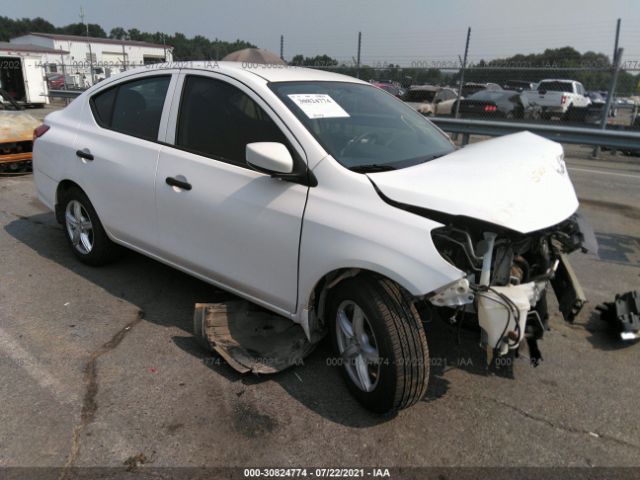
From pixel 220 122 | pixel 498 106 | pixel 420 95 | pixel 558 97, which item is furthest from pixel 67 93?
pixel 558 97

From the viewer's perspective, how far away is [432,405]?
113 inches

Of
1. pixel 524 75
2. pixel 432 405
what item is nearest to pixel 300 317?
pixel 432 405

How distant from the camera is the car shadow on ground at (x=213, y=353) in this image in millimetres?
2914

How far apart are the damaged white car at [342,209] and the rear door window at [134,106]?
2 centimetres

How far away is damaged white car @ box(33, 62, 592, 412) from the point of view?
247cm

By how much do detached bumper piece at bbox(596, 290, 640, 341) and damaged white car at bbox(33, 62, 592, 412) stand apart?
0.75 m

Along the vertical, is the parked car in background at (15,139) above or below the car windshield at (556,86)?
below

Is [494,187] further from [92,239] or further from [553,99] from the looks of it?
Answer: [553,99]

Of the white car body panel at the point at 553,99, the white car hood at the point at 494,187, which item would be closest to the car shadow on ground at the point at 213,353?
the white car hood at the point at 494,187

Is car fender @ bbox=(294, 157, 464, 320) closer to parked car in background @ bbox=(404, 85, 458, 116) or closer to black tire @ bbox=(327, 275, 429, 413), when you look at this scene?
black tire @ bbox=(327, 275, 429, 413)

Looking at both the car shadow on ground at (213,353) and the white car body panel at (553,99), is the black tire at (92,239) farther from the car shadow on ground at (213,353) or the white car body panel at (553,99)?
the white car body panel at (553,99)

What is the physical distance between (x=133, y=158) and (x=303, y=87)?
1.40 meters

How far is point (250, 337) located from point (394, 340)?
45.2 inches

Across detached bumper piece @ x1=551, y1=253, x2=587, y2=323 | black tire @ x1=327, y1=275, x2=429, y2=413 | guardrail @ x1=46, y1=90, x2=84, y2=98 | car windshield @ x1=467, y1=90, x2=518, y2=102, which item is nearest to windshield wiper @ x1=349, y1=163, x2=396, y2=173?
black tire @ x1=327, y1=275, x2=429, y2=413
